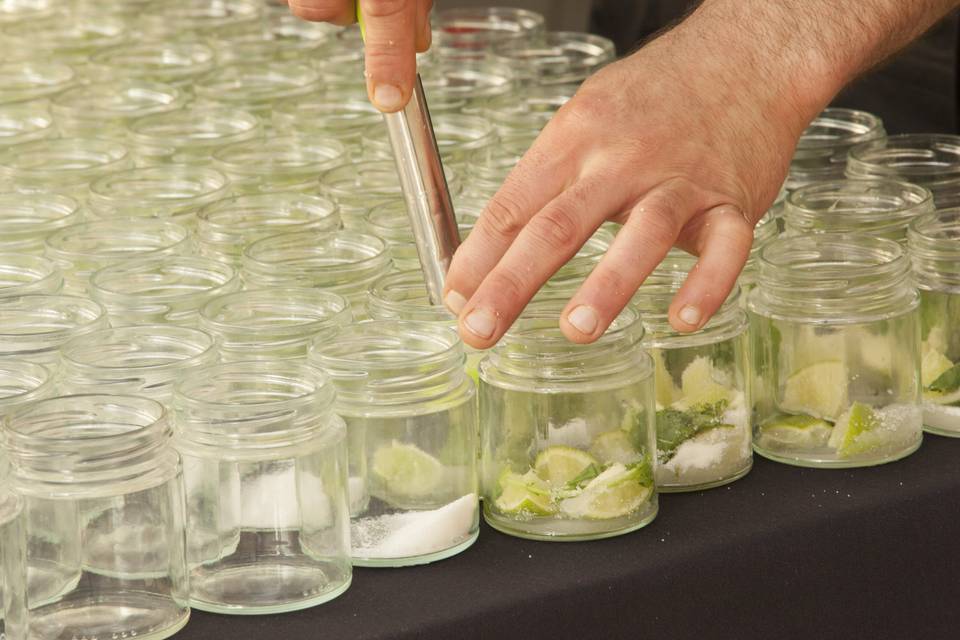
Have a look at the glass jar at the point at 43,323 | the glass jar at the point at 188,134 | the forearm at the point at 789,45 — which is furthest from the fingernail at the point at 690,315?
the glass jar at the point at 188,134

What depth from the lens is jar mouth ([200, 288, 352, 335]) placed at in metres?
1.54

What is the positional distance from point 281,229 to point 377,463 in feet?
1.58

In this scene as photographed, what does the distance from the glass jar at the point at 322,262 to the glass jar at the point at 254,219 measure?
2cm

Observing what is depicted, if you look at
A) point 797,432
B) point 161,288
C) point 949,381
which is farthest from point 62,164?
point 949,381

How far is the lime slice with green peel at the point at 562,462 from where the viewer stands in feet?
4.72

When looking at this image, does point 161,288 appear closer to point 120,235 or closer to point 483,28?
point 120,235

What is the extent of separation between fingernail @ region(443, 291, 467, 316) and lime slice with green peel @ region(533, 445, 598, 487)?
16 centimetres

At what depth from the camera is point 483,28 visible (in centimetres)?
306

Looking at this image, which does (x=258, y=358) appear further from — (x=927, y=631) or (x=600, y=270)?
(x=927, y=631)

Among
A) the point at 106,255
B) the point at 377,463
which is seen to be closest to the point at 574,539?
the point at 377,463

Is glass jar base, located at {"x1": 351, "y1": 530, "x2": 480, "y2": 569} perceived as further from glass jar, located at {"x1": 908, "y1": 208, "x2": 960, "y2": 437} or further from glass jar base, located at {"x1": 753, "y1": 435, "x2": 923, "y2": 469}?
glass jar, located at {"x1": 908, "y1": 208, "x2": 960, "y2": 437}

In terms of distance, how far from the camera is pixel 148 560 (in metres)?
1.30

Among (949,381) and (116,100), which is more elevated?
(116,100)

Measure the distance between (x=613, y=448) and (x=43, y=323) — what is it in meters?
0.61
